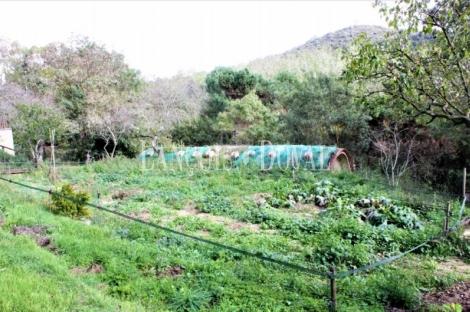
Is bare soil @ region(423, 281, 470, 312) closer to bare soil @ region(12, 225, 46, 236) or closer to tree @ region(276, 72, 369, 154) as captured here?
bare soil @ region(12, 225, 46, 236)

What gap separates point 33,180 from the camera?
32.8 feet

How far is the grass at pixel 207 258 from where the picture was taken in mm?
3238

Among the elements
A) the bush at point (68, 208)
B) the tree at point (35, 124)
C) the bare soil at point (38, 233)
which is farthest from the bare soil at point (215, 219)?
the tree at point (35, 124)

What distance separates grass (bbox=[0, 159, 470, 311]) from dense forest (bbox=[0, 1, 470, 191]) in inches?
80.9

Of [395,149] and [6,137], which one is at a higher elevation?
[6,137]

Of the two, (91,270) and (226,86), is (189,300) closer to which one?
(91,270)

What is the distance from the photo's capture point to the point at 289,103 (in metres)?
15.3

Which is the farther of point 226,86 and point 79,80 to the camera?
point 226,86

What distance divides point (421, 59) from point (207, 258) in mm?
3945

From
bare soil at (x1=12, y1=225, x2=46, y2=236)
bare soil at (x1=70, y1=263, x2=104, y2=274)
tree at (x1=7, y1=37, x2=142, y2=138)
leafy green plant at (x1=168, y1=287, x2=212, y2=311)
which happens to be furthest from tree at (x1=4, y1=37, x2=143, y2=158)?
leafy green plant at (x1=168, y1=287, x2=212, y2=311)

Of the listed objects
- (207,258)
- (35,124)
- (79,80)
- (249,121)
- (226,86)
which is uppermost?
(226,86)

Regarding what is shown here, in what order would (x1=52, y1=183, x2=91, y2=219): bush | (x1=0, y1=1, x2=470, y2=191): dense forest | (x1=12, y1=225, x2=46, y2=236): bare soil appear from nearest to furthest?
(x1=0, y1=1, x2=470, y2=191): dense forest < (x1=12, y1=225, x2=46, y2=236): bare soil < (x1=52, y1=183, x2=91, y2=219): bush

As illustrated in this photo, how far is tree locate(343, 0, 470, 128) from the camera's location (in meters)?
3.88

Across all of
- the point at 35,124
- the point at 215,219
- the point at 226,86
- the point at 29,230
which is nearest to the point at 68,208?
the point at 29,230
